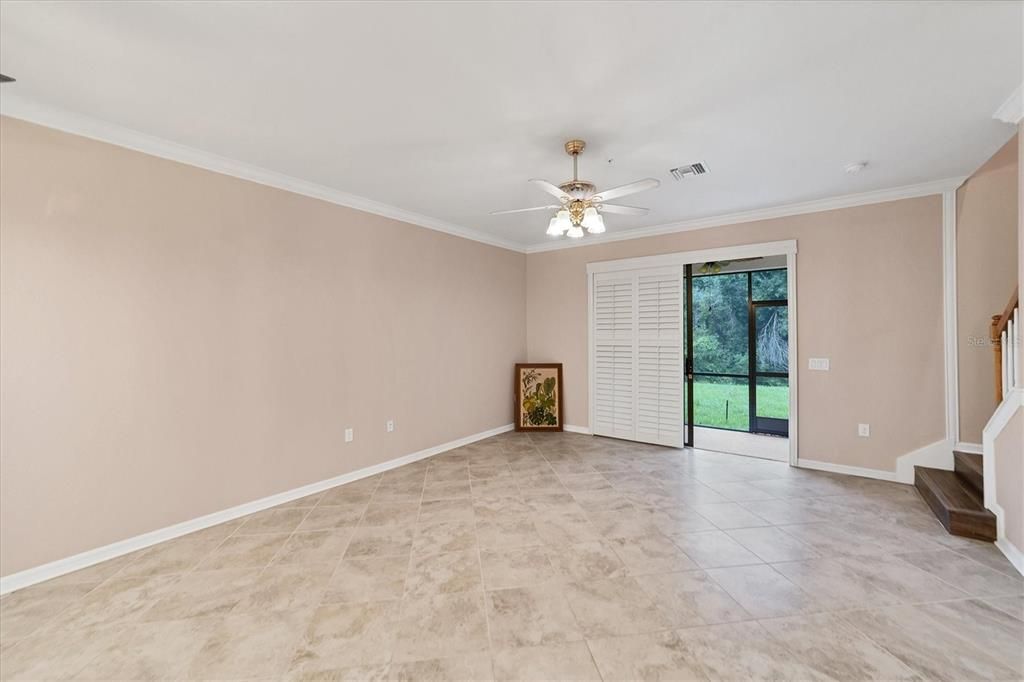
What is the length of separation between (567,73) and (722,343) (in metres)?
5.50

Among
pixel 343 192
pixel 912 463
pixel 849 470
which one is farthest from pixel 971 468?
pixel 343 192

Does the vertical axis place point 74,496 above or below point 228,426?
below

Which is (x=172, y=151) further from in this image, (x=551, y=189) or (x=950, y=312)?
(x=950, y=312)

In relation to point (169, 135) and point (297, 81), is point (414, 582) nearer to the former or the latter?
point (297, 81)

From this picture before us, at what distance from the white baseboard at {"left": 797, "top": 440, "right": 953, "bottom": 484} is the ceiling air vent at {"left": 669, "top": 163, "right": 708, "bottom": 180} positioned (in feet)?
10.8

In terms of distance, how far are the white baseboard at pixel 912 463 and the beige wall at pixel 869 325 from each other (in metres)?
0.05

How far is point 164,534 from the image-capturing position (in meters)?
2.90

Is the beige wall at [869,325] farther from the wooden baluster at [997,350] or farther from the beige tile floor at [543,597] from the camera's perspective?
the beige tile floor at [543,597]

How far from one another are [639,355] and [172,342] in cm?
477

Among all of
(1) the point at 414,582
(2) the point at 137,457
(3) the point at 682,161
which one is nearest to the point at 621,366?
(3) the point at 682,161

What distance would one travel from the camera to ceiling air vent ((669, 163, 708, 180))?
333 cm

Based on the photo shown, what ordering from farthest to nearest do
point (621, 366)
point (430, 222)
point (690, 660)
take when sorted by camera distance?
point (621, 366), point (430, 222), point (690, 660)

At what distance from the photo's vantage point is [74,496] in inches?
101

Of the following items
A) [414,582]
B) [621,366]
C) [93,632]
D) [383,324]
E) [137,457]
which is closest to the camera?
[93,632]
